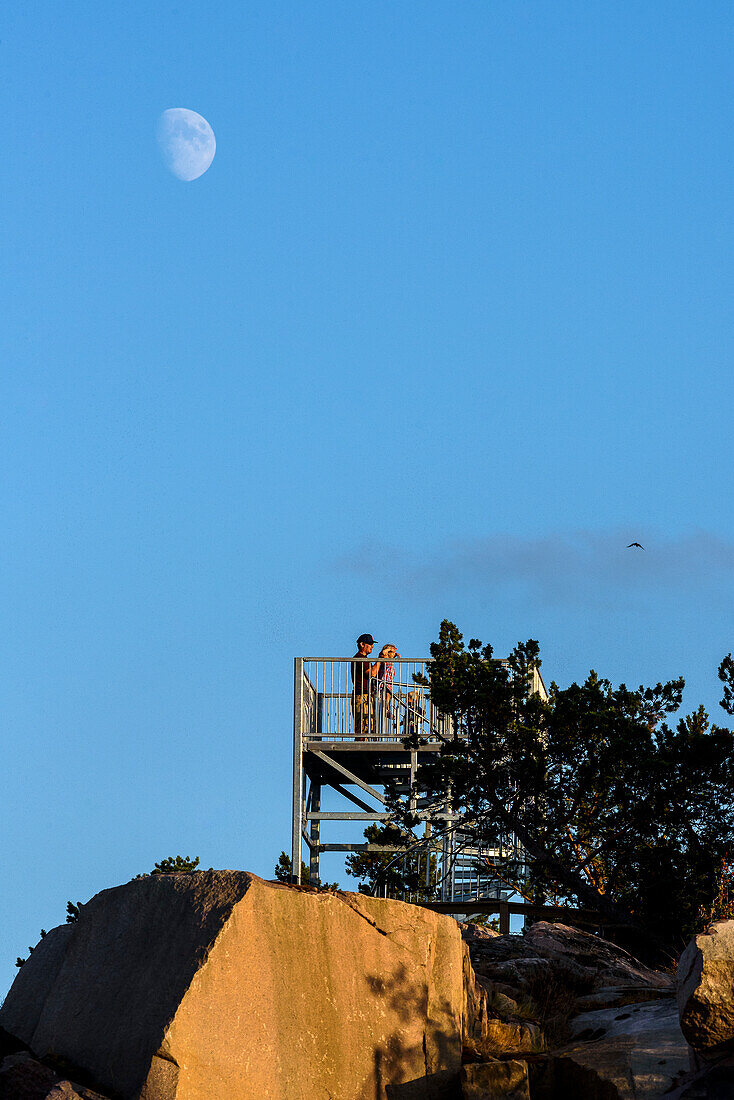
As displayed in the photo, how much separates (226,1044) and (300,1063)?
2.25 feet

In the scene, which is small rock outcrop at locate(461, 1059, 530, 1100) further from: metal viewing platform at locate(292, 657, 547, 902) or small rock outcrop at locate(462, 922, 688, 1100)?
metal viewing platform at locate(292, 657, 547, 902)

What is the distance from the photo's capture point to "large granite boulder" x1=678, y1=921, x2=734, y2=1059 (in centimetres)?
895

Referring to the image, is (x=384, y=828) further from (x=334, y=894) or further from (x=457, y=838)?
(x=334, y=894)

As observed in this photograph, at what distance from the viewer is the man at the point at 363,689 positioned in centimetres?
2391

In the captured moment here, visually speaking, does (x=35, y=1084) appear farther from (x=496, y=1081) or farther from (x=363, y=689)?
(x=363, y=689)

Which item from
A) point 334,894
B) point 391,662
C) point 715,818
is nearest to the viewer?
point 334,894

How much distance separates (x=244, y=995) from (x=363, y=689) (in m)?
14.9

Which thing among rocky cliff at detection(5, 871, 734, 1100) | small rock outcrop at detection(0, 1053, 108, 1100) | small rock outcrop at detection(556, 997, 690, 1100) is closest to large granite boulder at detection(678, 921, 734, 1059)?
rocky cliff at detection(5, 871, 734, 1100)

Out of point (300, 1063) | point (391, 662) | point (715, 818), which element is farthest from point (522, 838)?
point (300, 1063)

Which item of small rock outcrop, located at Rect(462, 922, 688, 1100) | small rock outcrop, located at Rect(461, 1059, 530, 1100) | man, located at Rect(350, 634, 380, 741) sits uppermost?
man, located at Rect(350, 634, 380, 741)

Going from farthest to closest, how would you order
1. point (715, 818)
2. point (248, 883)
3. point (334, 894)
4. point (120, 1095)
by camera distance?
1. point (715, 818)
2. point (334, 894)
3. point (248, 883)
4. point (120, 1095)

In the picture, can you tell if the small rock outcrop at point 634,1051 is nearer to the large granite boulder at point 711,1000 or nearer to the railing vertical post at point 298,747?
the large granite boulder at point 711,1000

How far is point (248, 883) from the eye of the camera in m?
9.60

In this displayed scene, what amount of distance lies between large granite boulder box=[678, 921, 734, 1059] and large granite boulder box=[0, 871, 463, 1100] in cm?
221
